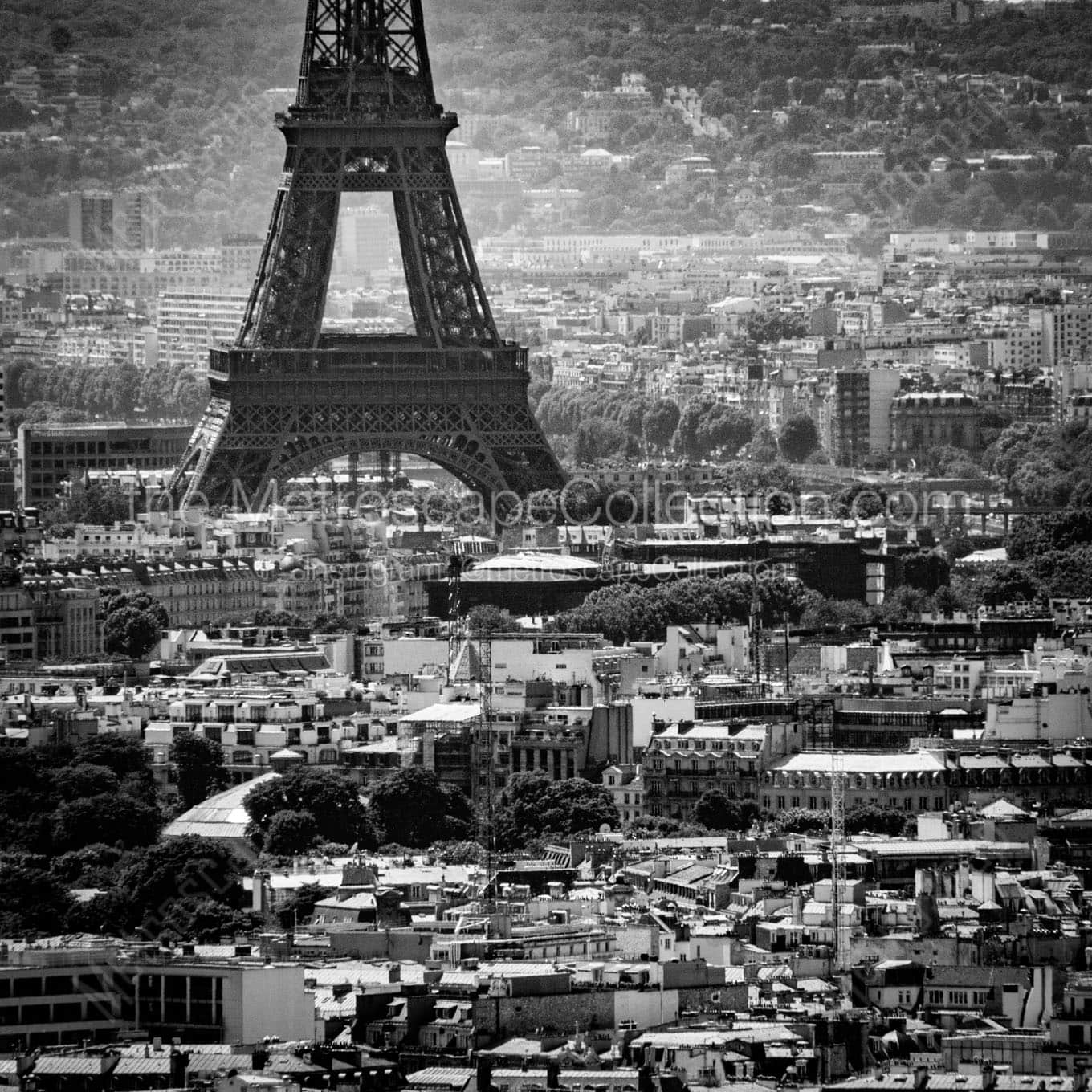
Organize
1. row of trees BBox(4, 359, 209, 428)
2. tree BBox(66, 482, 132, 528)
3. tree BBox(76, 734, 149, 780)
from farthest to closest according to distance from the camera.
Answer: row of trees BBox(4, 359, 209, 428)
tree BBox(66, 482, 132, 528)
tree BBox(76, 734, 149, 780)

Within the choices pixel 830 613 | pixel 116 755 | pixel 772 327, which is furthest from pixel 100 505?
pixel 772 327

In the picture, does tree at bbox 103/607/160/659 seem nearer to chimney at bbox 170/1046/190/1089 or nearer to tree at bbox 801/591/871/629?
tree at bbox 801/591/871/629

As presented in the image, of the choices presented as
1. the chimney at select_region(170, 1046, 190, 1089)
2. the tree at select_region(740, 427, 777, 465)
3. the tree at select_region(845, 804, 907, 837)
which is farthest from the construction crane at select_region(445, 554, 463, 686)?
the tree at select_region(740, 427, 777, 465)

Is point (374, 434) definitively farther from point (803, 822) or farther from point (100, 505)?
point (803, 822)

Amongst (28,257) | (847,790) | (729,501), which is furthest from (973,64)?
(847,790)

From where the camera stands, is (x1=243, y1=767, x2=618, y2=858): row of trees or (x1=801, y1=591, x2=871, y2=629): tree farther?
(x1=801, y1=591, x2=871, y2=629): tree

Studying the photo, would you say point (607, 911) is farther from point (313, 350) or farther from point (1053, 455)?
point (1053, 455)
